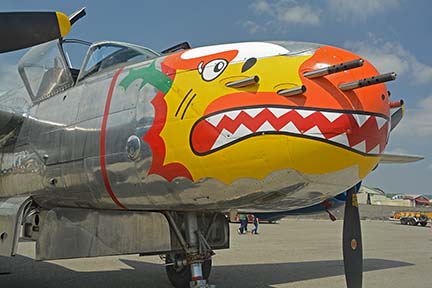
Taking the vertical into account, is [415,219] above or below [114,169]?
above

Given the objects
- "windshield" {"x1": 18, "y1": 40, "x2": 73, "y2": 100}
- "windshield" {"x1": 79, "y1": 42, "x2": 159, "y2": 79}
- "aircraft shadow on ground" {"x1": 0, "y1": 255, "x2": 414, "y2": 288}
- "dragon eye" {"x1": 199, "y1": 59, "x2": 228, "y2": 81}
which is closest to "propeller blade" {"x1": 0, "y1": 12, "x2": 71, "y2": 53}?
"windshield" {"x1": 79, "y1": 42, "x2": 159, "y2": 79}

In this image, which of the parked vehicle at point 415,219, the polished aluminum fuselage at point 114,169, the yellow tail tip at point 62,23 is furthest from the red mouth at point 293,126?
the parked vehicle at point 415,219

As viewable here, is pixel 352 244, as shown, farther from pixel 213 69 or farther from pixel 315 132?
pixel 213 69

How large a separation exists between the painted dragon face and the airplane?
0.01 metres

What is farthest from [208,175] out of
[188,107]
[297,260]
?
[297,260]

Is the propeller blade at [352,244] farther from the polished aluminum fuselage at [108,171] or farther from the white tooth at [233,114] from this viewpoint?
the white tooth at [233,114]

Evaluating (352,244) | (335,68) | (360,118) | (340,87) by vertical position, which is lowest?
(352,244)

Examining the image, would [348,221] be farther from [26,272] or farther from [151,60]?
[26,272]

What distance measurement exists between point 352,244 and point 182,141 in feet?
8.97

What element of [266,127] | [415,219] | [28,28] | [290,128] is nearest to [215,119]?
[266,127]

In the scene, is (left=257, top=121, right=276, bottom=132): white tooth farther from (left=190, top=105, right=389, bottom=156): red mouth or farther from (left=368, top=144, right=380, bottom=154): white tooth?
(left=368, top=144, right=380, bottom=154): white tooth

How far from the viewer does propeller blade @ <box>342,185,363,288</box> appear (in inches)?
220

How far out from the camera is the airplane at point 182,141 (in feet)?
12.2

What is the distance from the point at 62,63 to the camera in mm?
6355
